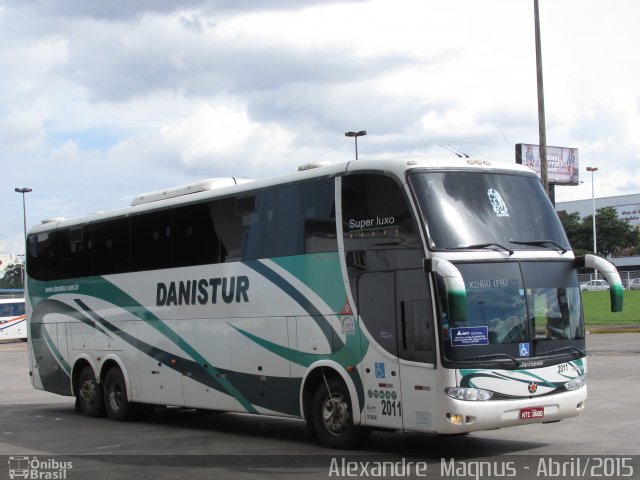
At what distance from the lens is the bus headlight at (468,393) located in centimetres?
1061

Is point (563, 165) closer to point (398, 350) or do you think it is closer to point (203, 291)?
point (203, 291)

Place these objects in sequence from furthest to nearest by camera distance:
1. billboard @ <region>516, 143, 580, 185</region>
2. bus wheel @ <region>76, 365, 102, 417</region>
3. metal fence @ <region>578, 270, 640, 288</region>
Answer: metal fence @ <region>578, 270, 640, 288</region>
billboard @ <region>516, 143, 580, 185</region>
bus wheel @ <region>76, 365, 102, 417</region>

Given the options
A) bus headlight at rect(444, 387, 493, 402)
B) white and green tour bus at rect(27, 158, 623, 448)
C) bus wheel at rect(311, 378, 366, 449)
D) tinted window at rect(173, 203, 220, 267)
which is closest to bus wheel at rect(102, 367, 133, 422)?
white and green tour bus at rect(27, 158, 623, 448)

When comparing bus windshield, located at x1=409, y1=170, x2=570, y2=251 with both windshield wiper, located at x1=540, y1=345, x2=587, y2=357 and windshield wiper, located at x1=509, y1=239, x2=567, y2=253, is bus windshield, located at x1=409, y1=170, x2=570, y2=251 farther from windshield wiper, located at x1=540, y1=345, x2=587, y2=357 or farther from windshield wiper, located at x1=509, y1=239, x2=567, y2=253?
windshield wiper, located at x1=540, y1=345, x2=587, y2=357

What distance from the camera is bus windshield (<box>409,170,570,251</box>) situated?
1112 cm

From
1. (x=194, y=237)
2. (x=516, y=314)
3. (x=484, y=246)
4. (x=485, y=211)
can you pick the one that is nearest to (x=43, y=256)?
(x=194, y=237)

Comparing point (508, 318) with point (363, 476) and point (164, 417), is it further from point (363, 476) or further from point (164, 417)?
point (164, 417)

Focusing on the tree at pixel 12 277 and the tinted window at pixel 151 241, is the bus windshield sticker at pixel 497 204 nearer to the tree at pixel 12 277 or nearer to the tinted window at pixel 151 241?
the tinted window at pixel 151 241

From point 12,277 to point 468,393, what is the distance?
171300 mm

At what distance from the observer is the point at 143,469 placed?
11281 mm

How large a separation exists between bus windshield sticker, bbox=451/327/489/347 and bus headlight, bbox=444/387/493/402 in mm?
492

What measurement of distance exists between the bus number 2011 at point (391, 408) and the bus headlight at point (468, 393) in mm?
870

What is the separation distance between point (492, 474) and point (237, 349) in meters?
5.24

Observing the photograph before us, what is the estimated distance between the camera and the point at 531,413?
10984mm
